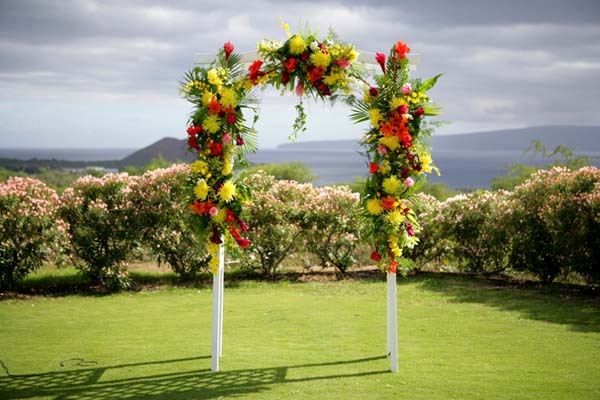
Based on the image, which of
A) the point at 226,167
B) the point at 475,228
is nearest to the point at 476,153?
the point at 475,228

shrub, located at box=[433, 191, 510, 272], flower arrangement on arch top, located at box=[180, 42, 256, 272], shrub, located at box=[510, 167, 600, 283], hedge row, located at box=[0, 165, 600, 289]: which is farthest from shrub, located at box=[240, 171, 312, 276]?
flower arrangement on arch top, located at box=[180, 42, 256, 272]

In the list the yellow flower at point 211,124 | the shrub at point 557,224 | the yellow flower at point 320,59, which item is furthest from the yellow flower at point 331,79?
the shrub at point 557,224

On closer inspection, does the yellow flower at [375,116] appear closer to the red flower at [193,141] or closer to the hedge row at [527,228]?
the red flower at [193,141]

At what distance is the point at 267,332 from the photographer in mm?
7488

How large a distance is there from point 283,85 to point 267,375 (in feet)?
9.95

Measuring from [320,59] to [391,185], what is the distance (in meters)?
1.46

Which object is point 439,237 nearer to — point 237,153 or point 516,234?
point 516,234

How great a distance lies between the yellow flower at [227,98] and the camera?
6.04 m

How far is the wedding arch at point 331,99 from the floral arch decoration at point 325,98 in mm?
10

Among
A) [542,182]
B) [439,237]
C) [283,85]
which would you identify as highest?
[283,85]

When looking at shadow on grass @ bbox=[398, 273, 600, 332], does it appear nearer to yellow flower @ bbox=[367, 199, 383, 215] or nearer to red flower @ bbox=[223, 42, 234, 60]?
yellow flower @ bbox=[367, 199, 383, 215]

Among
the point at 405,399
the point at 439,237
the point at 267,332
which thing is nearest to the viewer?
the point at 405,399

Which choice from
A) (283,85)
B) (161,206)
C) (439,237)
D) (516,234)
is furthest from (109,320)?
(516,234)

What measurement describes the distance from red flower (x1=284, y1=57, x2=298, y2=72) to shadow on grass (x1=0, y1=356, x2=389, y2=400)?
10.2 feet
